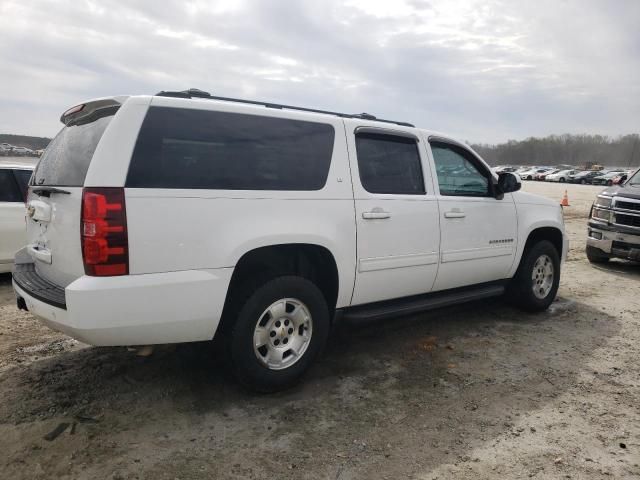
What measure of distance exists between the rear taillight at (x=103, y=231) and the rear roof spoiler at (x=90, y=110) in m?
0.64

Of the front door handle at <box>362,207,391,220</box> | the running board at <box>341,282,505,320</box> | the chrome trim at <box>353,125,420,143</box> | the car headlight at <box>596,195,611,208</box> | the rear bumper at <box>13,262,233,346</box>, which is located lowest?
the running board at <box>341,282,505,320</box>

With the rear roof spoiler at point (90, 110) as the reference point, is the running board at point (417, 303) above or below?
below

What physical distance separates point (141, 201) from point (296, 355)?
151cm

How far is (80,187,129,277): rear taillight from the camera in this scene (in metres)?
2.57

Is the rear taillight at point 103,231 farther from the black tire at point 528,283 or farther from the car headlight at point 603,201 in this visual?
the car headlight at point 603,201

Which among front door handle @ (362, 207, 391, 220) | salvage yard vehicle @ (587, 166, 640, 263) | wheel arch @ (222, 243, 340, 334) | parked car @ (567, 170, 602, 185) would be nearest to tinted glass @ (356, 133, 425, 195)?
front door handle @ (362, 207, 391, 220)

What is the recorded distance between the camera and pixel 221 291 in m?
2.93

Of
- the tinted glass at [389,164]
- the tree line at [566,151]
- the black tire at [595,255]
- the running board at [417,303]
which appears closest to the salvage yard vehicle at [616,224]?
the black tire at [595,255]

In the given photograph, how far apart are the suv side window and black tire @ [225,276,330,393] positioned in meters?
1.70

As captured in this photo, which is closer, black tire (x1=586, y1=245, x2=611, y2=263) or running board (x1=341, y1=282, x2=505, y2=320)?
running board (x1=341, y1=282, x2=505, y2=320)

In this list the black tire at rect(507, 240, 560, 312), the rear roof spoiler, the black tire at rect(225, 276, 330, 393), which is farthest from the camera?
the black tire at rect(507, 240, 560, 312)

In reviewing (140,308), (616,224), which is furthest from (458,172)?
(616,224)

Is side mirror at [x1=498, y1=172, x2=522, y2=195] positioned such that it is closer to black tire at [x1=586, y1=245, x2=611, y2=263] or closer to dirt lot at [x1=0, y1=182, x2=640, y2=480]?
dirt lot at [x1=0, y1=182, x2=640, y2=480]

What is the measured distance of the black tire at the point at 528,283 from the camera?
205 inches
